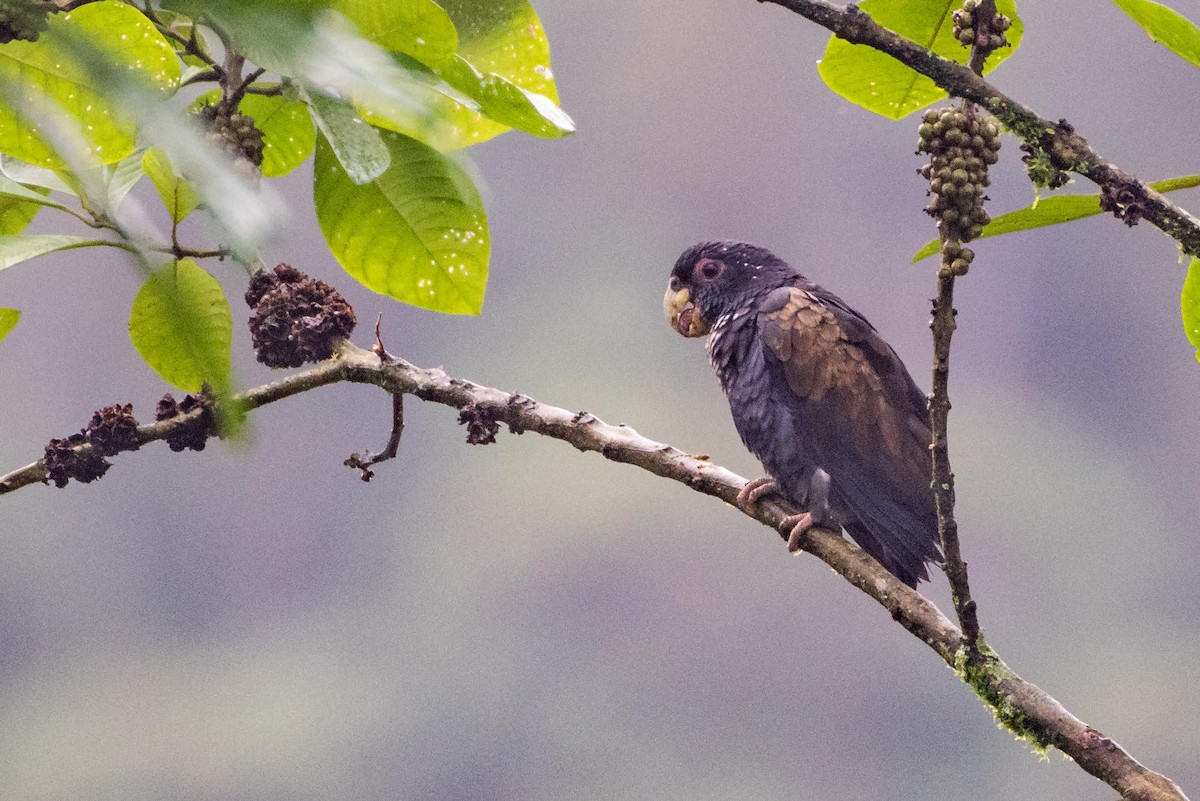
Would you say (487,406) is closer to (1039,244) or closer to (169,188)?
(169,188)

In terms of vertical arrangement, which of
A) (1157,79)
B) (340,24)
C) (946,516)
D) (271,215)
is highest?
(1157,79)

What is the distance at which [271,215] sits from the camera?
247 millimetres

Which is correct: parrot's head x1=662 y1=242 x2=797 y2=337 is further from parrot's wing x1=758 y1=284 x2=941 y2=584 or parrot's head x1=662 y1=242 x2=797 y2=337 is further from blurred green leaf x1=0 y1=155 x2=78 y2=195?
blurred green leaf x1=0 y1=155 x2=78 y2=195

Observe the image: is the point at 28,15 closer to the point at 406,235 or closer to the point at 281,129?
the point at 406,235

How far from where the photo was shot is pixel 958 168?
27.8 inches

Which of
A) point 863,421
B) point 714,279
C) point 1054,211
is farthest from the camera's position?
point 714,279

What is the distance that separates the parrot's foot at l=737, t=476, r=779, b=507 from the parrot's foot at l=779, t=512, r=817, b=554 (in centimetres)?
5

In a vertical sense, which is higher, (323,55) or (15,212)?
(15,212)

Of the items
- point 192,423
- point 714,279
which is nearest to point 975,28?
point 192,423

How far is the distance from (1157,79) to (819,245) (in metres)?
2.87

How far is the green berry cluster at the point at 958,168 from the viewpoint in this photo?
704mm

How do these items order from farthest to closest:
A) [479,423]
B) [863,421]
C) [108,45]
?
[863,421]
[479,423]
[108,45]

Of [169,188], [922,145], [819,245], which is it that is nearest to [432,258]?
[169,188]

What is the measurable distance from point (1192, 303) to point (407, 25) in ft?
2.57
